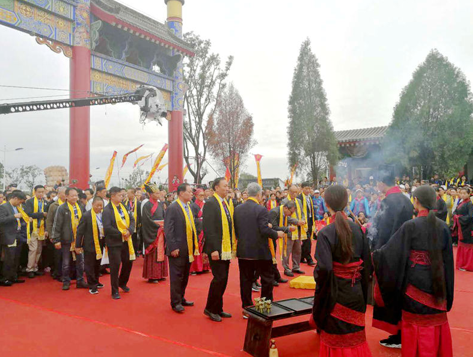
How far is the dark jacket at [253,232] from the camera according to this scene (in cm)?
453

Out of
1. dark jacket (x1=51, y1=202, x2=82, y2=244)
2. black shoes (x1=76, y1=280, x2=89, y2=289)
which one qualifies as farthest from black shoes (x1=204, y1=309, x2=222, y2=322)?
dark jacket (x1=51, y1=202, x2=82, y2=244)

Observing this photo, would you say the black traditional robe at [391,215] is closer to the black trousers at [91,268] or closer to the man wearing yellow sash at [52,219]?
the black trousers at [91,268]

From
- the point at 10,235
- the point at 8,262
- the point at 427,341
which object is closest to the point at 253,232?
the point at 427,341

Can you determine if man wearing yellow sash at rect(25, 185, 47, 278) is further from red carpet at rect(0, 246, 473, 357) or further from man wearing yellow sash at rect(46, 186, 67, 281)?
red carpet at rect(0, 246, 473, 357)

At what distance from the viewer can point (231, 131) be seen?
1895 cm

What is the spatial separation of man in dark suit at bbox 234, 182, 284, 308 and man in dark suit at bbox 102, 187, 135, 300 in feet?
6.77

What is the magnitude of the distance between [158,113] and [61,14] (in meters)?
4.82

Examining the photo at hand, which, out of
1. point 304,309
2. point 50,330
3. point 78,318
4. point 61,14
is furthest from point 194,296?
point 61,14

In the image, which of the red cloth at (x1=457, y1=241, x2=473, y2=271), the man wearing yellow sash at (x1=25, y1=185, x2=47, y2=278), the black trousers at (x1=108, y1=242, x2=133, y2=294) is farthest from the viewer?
the red cloth at (x1=457, y1=241, x2=473, y2=271)

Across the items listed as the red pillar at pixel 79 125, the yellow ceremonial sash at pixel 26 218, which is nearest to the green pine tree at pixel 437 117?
the red pillar at pixel 79 125

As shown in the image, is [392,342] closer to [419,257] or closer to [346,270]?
[419,257]

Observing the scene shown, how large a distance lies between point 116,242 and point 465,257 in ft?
22.5

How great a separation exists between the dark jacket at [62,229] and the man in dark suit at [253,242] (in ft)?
10.9

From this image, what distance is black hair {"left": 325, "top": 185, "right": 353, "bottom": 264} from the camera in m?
2.66
